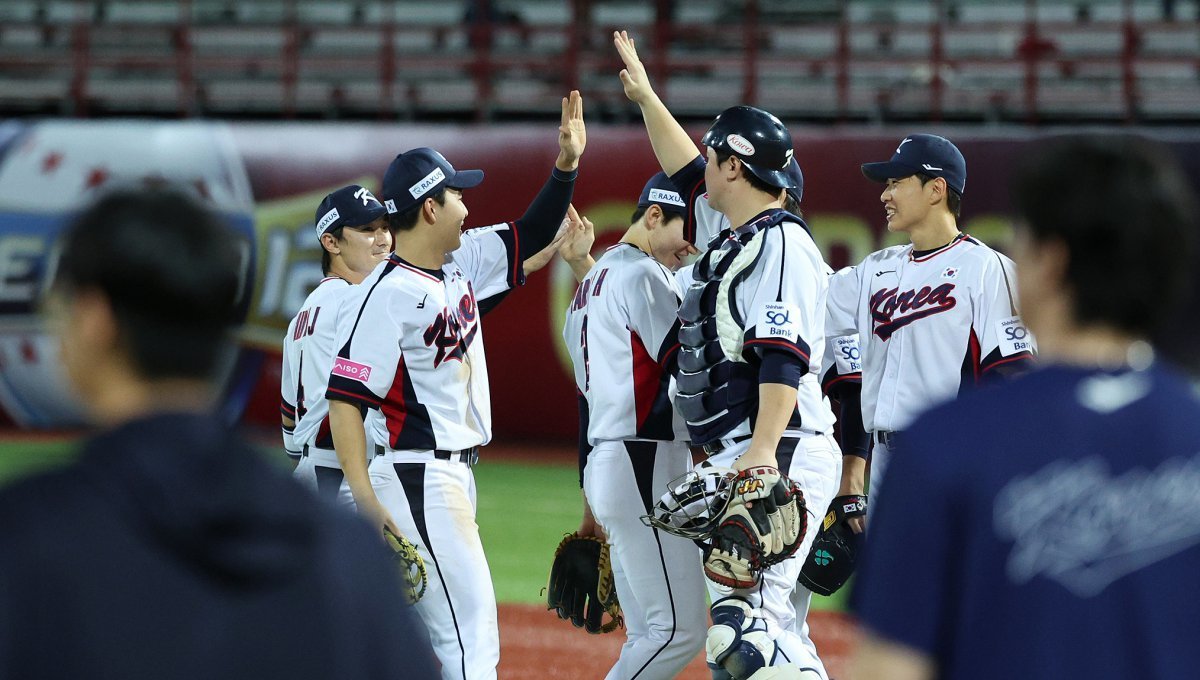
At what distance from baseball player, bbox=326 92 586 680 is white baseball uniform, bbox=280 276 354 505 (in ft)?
2.09

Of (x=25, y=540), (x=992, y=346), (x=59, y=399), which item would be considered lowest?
(x=59, y=399)

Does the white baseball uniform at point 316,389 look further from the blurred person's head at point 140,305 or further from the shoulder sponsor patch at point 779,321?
the blurred person's head at point 140,305

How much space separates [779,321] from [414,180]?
1384mm

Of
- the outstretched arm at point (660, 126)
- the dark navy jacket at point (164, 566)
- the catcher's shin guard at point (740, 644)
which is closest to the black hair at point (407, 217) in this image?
the outstretched arm at point (660, 126)

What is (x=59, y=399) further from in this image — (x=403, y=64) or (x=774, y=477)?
(x=774, y=477)

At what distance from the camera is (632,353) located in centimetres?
532

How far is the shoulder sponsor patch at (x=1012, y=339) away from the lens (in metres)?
5.34

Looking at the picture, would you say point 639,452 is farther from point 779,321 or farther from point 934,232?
point 934,232

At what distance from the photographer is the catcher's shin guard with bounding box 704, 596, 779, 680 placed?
4.36m


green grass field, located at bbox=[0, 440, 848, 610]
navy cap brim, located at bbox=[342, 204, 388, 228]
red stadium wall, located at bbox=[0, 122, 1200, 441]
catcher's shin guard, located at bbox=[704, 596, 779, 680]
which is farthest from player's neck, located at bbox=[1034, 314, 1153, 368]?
red stadium wall, located at bbox=[0, 122, 1200, 441]

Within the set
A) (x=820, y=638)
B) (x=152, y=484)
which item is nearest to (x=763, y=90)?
(x=820, y=638)

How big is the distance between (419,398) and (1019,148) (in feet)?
30.5

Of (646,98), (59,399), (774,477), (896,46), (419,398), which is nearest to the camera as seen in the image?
(774,477)

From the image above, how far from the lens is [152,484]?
1.53m
